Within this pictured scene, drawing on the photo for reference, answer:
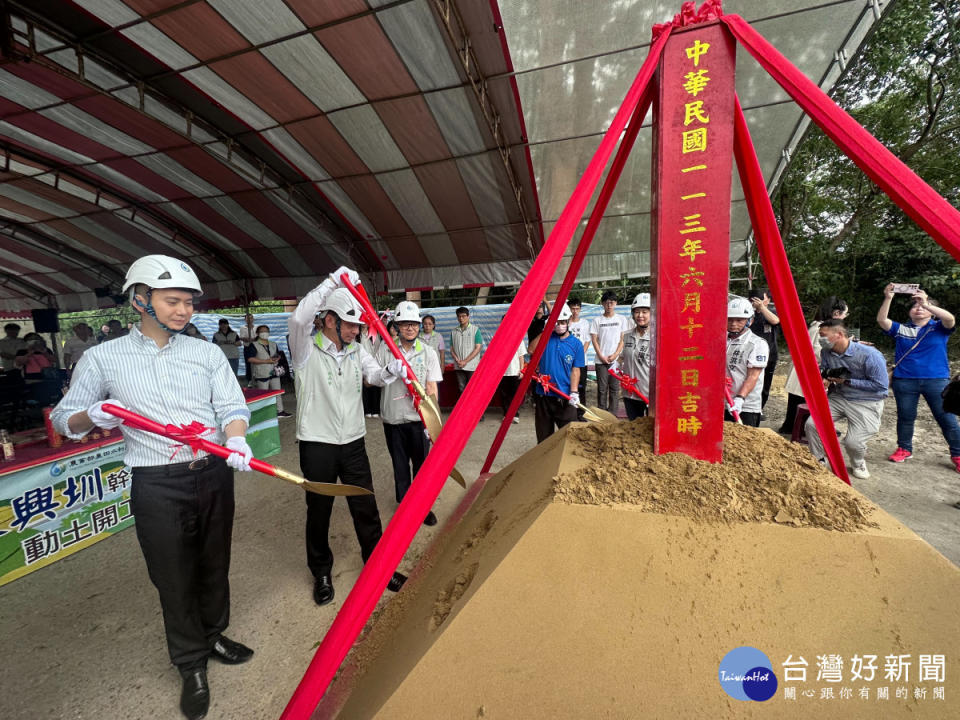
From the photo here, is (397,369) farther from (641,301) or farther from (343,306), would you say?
(641,301)

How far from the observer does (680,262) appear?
50.4 inches

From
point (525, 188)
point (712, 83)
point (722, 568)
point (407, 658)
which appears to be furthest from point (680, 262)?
point (525, 188)

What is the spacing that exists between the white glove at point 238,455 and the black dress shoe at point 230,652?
0.95m

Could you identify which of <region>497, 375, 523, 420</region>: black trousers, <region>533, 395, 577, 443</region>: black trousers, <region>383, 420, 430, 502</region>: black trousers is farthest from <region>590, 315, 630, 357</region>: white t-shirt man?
<region>383, 420, 430, 502</region>: black trousers

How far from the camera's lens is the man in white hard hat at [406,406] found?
2926mm

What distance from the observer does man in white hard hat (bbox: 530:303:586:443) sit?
3.57 m

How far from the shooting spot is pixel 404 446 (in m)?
3.07

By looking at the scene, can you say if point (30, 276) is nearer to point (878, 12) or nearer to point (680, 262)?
point (680, 262)

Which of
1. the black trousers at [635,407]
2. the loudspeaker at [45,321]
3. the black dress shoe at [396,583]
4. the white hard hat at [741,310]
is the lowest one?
the black dress shoe at [396,583]

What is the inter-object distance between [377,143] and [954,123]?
37.2 ft

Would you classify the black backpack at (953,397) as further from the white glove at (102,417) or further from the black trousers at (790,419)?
the white glove at (102,417)

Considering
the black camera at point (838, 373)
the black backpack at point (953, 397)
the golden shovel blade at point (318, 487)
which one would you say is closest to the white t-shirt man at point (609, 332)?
the black camera at point (838, 373)

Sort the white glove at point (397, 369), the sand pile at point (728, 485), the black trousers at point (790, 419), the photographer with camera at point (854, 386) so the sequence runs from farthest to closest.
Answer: the black trousers at point (790, 419) < the photographer with camera at point (854, 386) < the white glove at point (397, 369) < the sand pile at point (728, 485)

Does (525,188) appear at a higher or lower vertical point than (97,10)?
lower
